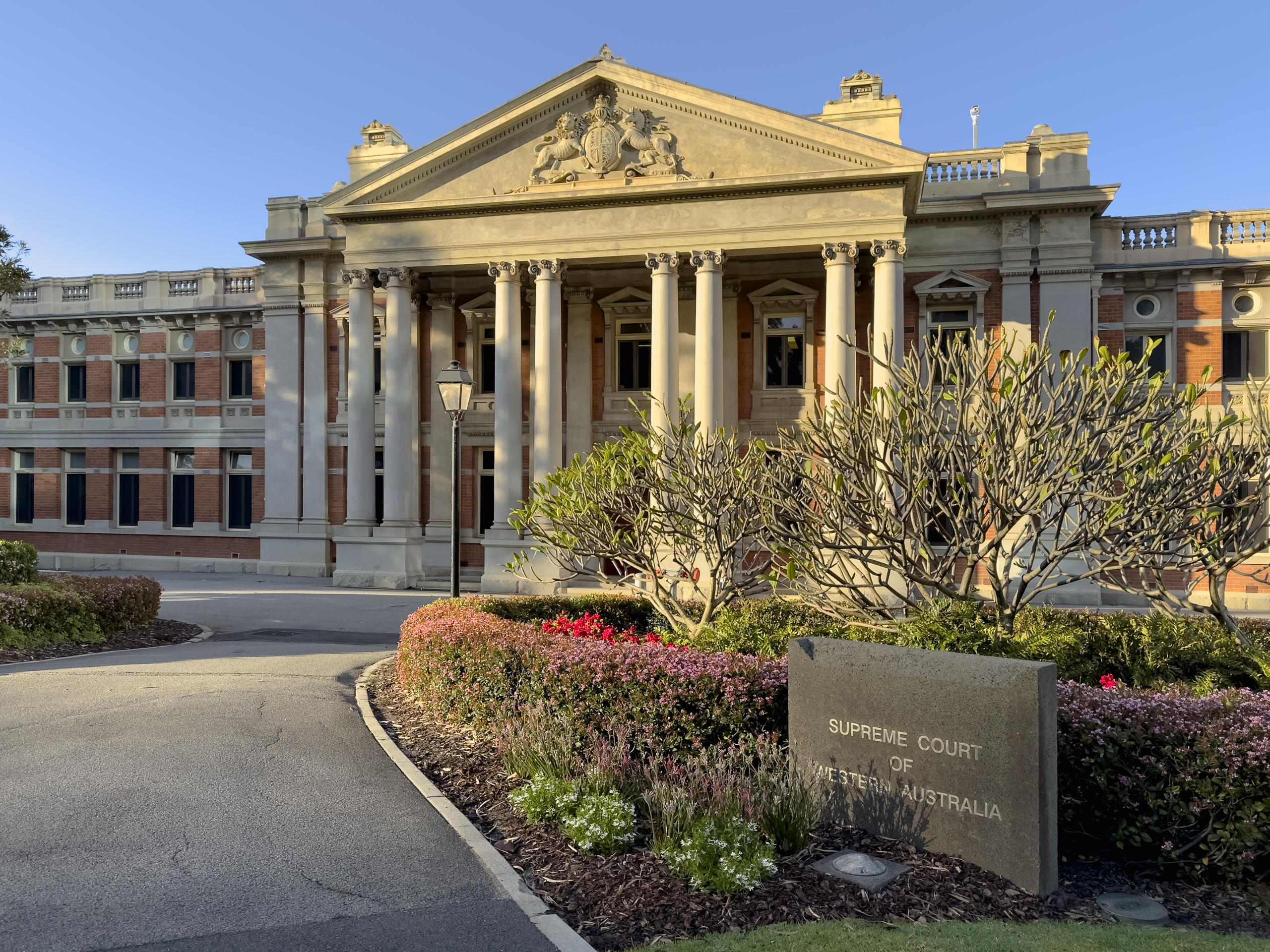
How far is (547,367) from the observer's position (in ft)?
78.6

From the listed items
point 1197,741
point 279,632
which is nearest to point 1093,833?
point 1197,741

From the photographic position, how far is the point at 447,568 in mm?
26156

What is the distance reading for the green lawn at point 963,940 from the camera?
430cm

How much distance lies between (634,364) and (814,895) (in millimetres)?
23187

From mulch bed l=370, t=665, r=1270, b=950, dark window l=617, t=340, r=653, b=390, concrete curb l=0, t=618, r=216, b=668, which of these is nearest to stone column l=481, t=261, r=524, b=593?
dark window l=617, t=340, r=653, b=390

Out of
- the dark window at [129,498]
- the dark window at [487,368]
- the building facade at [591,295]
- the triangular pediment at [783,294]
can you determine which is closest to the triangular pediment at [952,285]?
the building facade at [591,295]

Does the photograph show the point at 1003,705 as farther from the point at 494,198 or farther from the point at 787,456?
the point at 494,198

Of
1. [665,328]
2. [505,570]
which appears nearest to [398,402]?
[505,570]

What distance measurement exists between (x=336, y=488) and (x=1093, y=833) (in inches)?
1042

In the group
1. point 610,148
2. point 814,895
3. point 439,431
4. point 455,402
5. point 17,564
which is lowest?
point 814,895

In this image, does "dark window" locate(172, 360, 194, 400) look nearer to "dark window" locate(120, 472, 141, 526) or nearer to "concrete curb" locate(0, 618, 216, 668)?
"dark window" locate(120, 472, 141, 526)

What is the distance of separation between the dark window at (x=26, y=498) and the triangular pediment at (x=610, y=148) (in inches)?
698

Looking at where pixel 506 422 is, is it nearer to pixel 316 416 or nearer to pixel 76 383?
pixel 316 416

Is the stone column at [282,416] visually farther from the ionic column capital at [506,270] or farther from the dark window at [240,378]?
the ionic column capital at [506,270]
